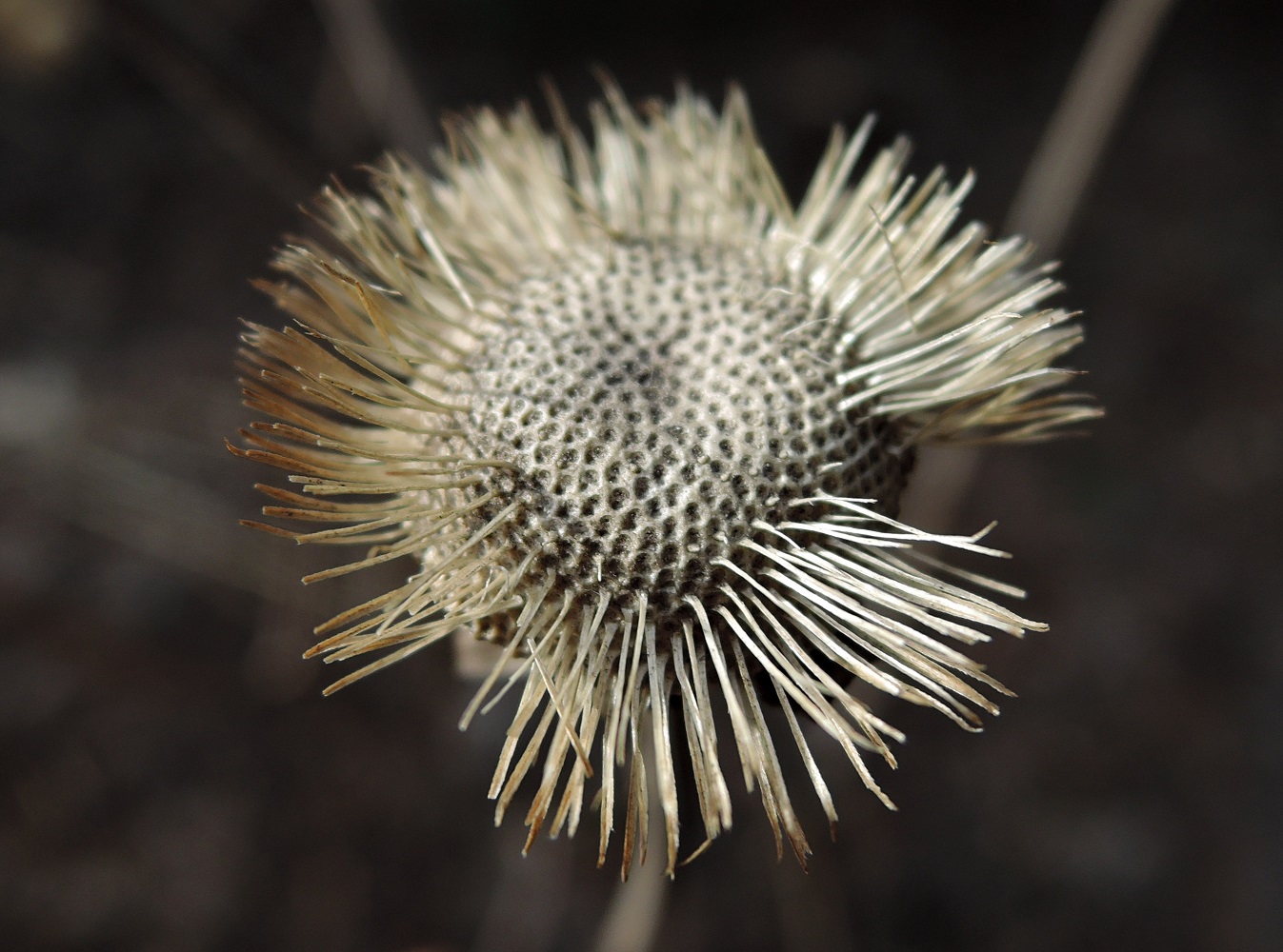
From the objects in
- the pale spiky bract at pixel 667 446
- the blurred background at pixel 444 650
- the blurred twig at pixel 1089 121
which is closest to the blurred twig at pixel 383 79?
the blurred background at pixel 444 650

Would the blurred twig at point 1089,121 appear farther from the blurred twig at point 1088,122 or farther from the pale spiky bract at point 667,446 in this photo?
the pale spiky bract at point 667,446

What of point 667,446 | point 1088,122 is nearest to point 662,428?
point 667,446

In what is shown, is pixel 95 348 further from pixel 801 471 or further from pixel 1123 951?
pixel 1123 951

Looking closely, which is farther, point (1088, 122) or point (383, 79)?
point (383, 79)

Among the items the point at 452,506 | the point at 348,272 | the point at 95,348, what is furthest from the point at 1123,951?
the point at 95,348

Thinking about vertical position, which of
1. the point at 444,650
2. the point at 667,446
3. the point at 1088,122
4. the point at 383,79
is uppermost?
the point at 1088,122

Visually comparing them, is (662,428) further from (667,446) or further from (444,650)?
(444,650)
